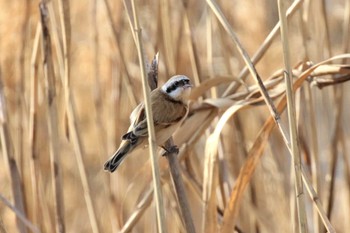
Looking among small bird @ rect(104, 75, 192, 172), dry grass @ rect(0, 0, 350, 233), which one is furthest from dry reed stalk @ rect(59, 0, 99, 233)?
small bird @ rect(104, 75, 192, 172)

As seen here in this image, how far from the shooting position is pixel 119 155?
5.80 ft

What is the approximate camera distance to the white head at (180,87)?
1.94 meters

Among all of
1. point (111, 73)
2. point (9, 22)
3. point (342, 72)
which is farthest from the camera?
point (111, 73)

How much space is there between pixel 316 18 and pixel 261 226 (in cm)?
75

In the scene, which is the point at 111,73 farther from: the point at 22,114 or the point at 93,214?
the point at 93,214

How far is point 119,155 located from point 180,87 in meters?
0.30

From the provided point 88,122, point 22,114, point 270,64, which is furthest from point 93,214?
point 270,64

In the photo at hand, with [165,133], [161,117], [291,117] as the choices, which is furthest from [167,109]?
[291,117]

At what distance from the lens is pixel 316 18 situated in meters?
2.36

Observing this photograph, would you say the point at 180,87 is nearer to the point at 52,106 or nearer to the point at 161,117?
the point at 161,117

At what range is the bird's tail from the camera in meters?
1.66

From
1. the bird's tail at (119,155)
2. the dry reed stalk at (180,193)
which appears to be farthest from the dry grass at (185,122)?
the bird's tail at (119,155)

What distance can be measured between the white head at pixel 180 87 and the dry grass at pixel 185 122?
45 millimetres

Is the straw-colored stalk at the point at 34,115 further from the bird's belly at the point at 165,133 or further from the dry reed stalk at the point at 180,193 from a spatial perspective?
the dry reed stalk at the point at 180,193
